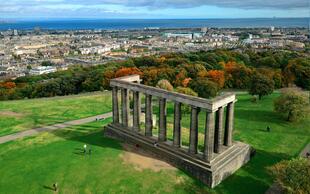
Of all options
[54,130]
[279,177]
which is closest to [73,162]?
[54,130]

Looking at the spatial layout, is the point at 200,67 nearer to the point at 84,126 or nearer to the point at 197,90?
the point at 197,90

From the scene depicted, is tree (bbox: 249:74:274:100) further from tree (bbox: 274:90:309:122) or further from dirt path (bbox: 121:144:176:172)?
dirt path (bbox: 121:144:176:172)

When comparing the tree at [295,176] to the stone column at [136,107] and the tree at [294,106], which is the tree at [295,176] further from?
the tree at [294,106]

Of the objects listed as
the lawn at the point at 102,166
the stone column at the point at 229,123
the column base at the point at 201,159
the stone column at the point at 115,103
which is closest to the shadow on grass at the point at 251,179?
the lawn at the point at 102,166

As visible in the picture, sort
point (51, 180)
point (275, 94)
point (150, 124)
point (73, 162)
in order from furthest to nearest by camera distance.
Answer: point (275, 94) → point (150, 124) → point (73, 162) → point (51, 180)

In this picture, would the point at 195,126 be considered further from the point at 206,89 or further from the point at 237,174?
the point at 206,89

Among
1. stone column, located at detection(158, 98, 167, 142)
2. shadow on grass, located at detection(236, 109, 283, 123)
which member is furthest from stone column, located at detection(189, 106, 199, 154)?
shadow on grass, located at detection(236, 109, 283, 123)
